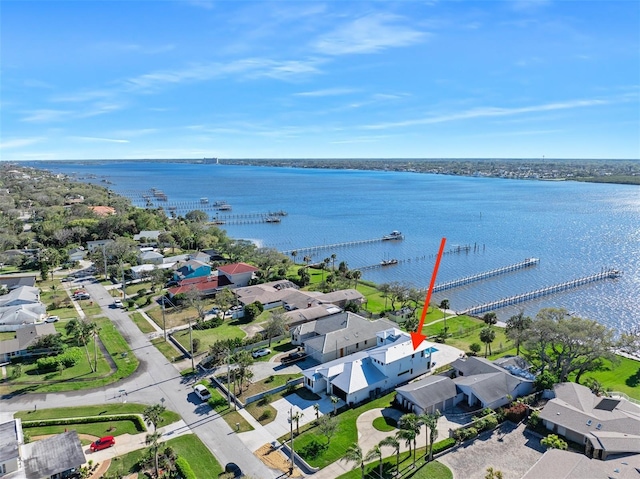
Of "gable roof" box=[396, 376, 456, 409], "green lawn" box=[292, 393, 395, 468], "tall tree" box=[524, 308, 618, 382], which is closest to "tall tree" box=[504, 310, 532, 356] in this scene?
"tall tree" box=[524, 308, 618, 382]

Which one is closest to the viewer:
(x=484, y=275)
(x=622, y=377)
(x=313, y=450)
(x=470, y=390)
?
(x=313, y=450)

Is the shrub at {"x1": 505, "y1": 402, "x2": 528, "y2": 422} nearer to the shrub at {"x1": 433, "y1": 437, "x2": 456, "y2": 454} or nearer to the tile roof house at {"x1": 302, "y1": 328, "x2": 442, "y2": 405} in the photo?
the shrub at {"x1": 433, "y1": 437, "x2": 456, "y2": 454}

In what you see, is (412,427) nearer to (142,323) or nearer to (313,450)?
(313,450)

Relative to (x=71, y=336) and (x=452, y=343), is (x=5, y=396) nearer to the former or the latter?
(x=71, y=336)

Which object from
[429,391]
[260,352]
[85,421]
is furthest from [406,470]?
[85,421]

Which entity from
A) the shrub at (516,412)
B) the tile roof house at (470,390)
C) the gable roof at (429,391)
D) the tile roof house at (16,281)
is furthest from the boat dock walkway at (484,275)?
the tile roof house at (16,281)
